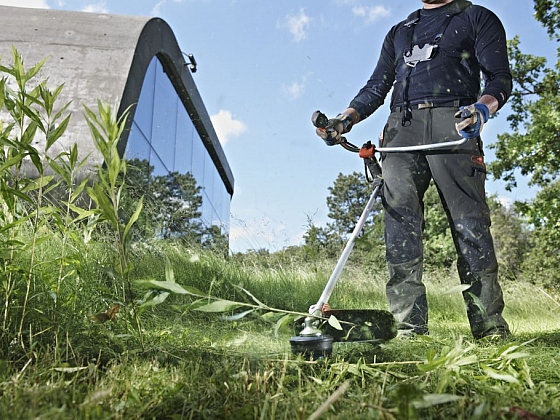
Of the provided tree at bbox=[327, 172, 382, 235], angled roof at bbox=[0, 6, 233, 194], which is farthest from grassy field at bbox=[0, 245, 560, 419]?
tree at bbox=[327, 172, 382, 235]

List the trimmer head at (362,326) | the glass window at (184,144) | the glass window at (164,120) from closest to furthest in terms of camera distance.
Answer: the trimmer head at (362,326) → the glass window at (164,120) → the glass window at (184,144)

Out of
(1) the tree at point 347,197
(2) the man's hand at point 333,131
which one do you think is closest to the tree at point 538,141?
(1) the tree at point 347,197

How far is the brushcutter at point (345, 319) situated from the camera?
1.40 meters

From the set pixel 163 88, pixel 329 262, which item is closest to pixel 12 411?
pixel 329 262

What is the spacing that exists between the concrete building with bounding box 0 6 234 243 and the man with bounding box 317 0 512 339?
10.8ft

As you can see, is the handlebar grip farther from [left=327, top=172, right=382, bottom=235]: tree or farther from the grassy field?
[left=327, top=172, right=382, bottom=235]: tree

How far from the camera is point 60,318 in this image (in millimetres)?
1375

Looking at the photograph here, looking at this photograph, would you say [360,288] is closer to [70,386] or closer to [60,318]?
[60,318]

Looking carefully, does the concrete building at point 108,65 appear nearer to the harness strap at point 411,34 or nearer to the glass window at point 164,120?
the glass window at point 164,120

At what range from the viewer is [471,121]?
6.51ft

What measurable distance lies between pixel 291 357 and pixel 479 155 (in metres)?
1.43

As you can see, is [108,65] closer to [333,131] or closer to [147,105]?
[147,105]

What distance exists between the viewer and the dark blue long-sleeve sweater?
235 cm

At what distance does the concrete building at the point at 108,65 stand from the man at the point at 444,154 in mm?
3287
